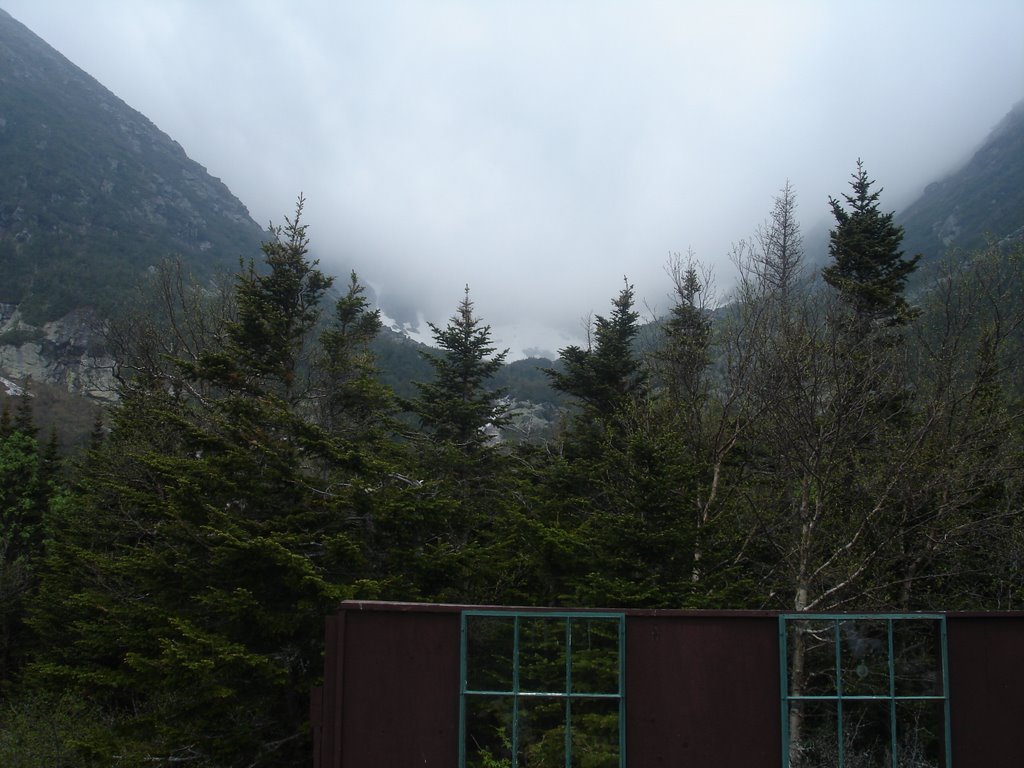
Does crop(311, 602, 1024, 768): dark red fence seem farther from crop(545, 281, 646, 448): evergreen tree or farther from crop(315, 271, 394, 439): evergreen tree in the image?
crop(545, 281, 646, 448): evergreen tree

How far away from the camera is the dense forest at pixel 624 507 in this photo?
1209cm

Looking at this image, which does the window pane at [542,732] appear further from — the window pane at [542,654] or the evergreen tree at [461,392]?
the evergreen tree at [461,392]

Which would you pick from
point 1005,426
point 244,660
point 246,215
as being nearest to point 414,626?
point 244,660

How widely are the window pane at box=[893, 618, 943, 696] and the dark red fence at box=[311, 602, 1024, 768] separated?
0.14m

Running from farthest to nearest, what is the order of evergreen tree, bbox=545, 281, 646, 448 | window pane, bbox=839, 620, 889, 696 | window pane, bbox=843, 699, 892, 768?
1. evergreen tree, bbox=545, 281, 646, 448
2. window pane, bbox=839, 620, 889, 696
3. window pane, bbox=843, 699, 892, 768

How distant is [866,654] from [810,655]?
2523 millimetres

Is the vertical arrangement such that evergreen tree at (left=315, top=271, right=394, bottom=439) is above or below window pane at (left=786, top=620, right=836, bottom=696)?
Answer: above

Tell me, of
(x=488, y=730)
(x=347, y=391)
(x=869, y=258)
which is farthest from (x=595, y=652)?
(x=869, y=258)

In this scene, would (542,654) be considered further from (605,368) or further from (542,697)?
(605,368)

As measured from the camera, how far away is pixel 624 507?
47.9 ft

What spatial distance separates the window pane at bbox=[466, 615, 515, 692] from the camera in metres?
6.24

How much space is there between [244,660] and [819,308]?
13857 millimetres

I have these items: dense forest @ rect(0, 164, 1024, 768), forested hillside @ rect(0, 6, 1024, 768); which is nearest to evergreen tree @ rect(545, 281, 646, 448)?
forested hillside @ rect(0, 6, 1024, 768)

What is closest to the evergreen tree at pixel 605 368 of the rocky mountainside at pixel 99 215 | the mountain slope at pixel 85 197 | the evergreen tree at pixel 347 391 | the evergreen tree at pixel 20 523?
the evergreen tree at pixel 347 391
